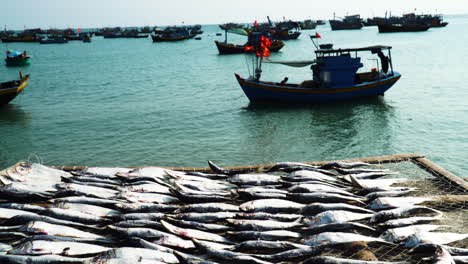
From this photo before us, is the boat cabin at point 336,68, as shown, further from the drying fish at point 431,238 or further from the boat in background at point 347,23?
the boat in background at point 347,23

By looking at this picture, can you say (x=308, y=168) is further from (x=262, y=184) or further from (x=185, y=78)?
(x=185, y=78)

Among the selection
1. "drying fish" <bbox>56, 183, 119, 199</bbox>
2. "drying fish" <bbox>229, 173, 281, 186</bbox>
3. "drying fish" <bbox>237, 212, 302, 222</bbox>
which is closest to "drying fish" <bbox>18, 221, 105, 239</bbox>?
"drying fish" <bbox>56, 183, 119, 199</bbox>

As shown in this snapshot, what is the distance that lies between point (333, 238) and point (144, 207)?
9.47 feet

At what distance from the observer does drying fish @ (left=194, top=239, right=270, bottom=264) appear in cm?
468

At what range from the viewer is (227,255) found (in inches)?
190

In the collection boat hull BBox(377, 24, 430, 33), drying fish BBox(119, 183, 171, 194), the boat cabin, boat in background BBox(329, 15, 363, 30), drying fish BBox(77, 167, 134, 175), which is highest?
boat in background BBox(329, 15, 363, 30)

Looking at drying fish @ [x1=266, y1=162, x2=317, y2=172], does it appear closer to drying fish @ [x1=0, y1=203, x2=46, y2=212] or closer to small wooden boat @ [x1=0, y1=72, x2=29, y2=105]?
drying fish @ [x1=0, y1=203, x2=46, y2=212]

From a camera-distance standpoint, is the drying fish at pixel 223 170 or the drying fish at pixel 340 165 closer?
the drying fish at pixel 223 170

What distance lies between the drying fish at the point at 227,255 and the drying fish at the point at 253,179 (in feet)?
7.22

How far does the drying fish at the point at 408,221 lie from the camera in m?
5.50

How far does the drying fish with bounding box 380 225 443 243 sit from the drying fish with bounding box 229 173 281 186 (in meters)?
2.32

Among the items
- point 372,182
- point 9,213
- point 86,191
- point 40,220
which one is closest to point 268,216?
point 372,182

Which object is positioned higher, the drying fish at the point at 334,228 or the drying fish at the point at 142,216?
the drying fish at the point at 142,216

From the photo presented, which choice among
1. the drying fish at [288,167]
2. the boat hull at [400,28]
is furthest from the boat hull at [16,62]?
the boat hull at [400,28]
